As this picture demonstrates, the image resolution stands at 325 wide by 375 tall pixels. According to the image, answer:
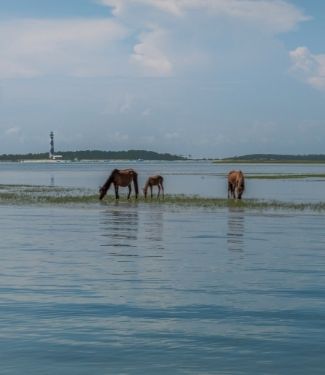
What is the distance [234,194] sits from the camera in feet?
137

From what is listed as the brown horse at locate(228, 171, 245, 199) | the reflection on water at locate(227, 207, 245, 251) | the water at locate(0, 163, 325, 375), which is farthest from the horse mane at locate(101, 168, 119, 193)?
the water at locate(0, 163, 325, 375)

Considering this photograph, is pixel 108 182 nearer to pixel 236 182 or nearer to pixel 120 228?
pixel 236 182

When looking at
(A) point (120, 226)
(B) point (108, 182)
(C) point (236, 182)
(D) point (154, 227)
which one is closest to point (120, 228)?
(A) point (120, 226)

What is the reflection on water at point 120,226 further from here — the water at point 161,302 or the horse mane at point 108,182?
the horse mane at point 108,182

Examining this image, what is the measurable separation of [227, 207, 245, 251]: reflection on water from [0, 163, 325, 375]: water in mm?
55

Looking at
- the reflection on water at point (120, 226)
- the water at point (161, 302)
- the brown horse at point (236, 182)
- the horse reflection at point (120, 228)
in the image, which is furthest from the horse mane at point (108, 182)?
the water at point (161, 302)

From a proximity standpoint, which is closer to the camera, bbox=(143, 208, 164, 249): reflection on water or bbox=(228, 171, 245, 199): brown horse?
bbox=(143, 208, 164, 249): reflection on water

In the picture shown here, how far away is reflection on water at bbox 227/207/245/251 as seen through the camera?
20844mm

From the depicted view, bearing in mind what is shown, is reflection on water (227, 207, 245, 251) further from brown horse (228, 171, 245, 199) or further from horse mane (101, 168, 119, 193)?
horse mane (101, 168, 119, 193)

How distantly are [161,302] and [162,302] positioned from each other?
2 centimetres

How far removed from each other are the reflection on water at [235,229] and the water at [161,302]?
5cm

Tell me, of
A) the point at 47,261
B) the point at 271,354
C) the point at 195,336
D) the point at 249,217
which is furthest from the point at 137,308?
the point at 249,217

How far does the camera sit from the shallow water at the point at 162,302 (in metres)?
9.41

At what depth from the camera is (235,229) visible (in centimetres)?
2548
